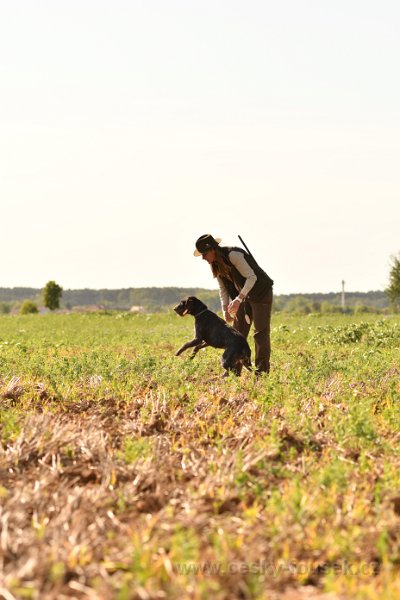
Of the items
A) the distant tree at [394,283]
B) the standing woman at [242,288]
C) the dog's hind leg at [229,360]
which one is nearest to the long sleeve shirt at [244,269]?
the standing woman at [242,288]

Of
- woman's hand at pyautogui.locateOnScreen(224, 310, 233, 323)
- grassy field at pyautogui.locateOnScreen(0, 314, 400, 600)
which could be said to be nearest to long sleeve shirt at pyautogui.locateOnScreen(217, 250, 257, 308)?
woman's hand at pyautogui.locateOnScreen(224, 310, 233, 323)

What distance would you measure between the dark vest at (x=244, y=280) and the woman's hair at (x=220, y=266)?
0.04m

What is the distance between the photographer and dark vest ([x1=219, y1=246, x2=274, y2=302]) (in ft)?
31.1

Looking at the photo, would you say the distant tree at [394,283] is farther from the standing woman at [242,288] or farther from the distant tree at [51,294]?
the standing woman at [242,288]

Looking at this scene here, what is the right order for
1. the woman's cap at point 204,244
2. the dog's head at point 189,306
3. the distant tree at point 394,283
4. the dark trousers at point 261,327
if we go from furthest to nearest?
the distant tree at point 394,283, the dark trousers at point 261,327, the dog's head at point 189,306, the woman's cap at point 204,244

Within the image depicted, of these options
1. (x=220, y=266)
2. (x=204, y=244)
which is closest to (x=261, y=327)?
(x=220, y=266)

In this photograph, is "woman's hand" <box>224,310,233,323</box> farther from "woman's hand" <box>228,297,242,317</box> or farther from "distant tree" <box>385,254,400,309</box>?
"distant tree" <box>385,254,400,309</box>

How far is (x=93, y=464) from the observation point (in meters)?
5.13

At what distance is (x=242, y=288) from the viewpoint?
9.54 metres

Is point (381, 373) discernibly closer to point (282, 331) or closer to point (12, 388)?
point (12, 388)

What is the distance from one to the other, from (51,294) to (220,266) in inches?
3123

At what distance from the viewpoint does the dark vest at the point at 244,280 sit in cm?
949

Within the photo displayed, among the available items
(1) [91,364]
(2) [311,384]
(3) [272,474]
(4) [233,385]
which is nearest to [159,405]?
(4) [233,385]

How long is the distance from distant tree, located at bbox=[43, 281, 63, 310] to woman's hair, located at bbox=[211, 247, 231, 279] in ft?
257
